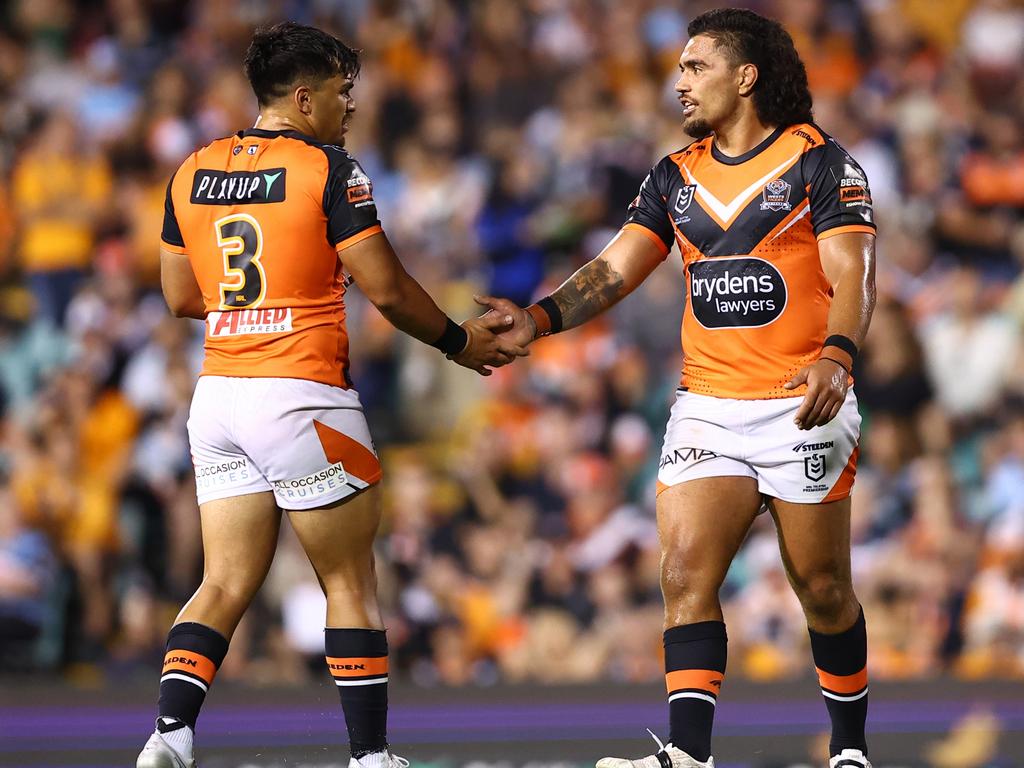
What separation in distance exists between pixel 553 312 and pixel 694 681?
1.48 metres

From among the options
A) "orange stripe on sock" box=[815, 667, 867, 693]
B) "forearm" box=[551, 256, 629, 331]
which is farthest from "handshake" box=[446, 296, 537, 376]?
"orange stripe on sock" box=[815, 667, 867, 693]

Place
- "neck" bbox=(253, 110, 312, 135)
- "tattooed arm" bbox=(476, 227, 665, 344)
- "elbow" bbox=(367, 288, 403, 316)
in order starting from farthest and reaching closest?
1. "tattooed arm" bbox=(476, 227, 665, 344)
2. "neck" bbox=(253, 110, 312, 135)
3. "elbow" bbox=(367, 288, 403, 316)

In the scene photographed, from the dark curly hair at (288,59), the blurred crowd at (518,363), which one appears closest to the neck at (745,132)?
the dark curly hair at (288,59)

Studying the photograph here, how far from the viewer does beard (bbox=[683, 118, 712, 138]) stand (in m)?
5.25

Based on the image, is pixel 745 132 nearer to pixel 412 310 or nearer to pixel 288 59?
pixel 412 310

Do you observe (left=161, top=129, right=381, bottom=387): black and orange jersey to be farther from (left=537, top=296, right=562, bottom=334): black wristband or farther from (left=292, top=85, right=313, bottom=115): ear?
(left=537, top=296, right=562, bottom=334): black wristband

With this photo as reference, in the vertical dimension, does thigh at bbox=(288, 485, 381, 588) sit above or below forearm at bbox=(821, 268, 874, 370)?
below

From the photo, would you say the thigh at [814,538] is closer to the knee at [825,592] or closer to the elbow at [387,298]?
the knee at [825,592]

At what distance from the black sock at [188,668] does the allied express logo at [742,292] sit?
1993 mm

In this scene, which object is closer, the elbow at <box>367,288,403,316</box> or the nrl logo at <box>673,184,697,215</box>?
the elbow at <box>367,288,403,316</box>

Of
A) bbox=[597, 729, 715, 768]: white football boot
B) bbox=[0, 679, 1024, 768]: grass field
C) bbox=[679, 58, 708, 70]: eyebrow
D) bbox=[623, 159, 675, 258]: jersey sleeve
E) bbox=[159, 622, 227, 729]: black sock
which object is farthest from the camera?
bbox=[0, 679, 1024, 768]: grass field

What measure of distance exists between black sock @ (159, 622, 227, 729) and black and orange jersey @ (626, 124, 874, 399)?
187 cm

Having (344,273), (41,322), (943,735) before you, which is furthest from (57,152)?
(943,735)

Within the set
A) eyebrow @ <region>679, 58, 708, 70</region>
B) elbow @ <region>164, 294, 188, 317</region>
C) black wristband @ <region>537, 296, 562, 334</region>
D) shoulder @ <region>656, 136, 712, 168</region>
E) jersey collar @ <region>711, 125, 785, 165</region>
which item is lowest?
elbow @ <region>164, 294, 188, 317</region>
